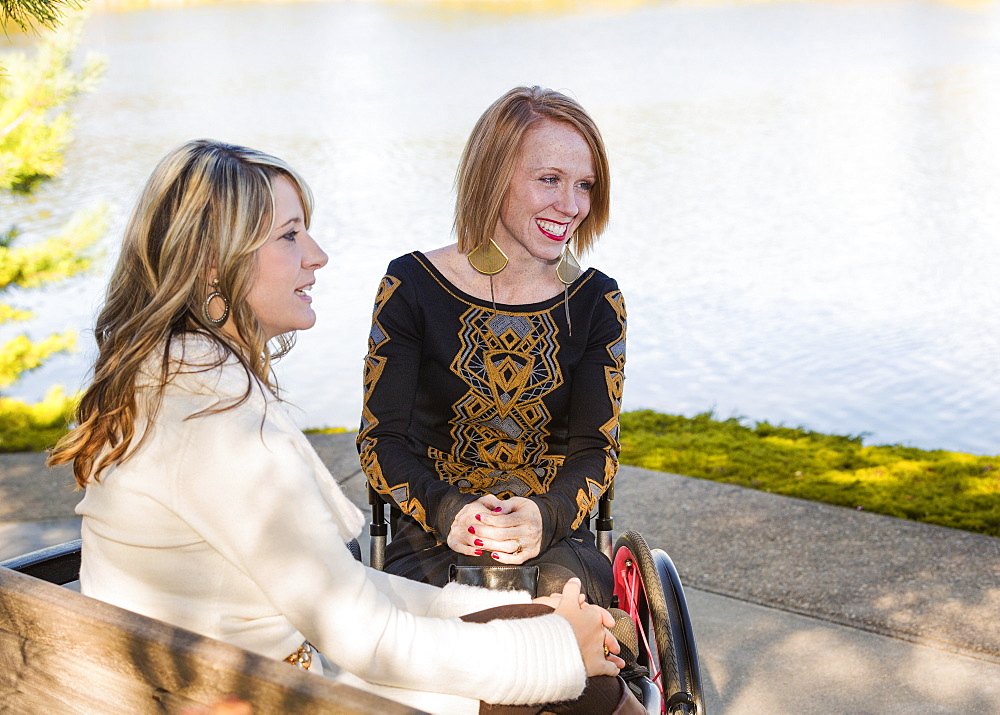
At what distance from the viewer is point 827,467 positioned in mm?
4898

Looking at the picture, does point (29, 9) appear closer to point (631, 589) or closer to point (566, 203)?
point (566, 203)

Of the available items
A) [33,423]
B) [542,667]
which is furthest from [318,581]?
[33,423]

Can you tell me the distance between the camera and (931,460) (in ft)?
16.3

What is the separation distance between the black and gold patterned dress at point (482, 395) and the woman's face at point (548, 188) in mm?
160

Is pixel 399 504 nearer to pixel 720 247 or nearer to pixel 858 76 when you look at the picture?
pixel 720 247

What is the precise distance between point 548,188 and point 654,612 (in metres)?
1.00

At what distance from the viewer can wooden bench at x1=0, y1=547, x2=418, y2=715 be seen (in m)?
1.18

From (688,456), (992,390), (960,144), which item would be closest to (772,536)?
(688,456)

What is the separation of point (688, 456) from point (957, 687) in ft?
7.22

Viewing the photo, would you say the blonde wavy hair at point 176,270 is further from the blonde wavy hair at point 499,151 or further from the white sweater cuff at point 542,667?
the blonde wavy hair at point 499,151

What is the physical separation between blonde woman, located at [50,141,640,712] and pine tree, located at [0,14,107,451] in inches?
176

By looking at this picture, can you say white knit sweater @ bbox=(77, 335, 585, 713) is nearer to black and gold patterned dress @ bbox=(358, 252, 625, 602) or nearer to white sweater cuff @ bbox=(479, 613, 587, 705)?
white sweater cuff @ bbox=(479, 613, 587, 705)

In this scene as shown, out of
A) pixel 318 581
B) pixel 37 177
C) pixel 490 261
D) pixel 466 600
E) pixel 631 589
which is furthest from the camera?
pixel 37 177

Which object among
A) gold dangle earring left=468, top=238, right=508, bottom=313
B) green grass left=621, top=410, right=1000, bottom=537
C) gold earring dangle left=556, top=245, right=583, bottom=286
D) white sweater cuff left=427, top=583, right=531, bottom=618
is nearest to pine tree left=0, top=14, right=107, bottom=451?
green grass left=621, top=410, right=1000, bottom=537
